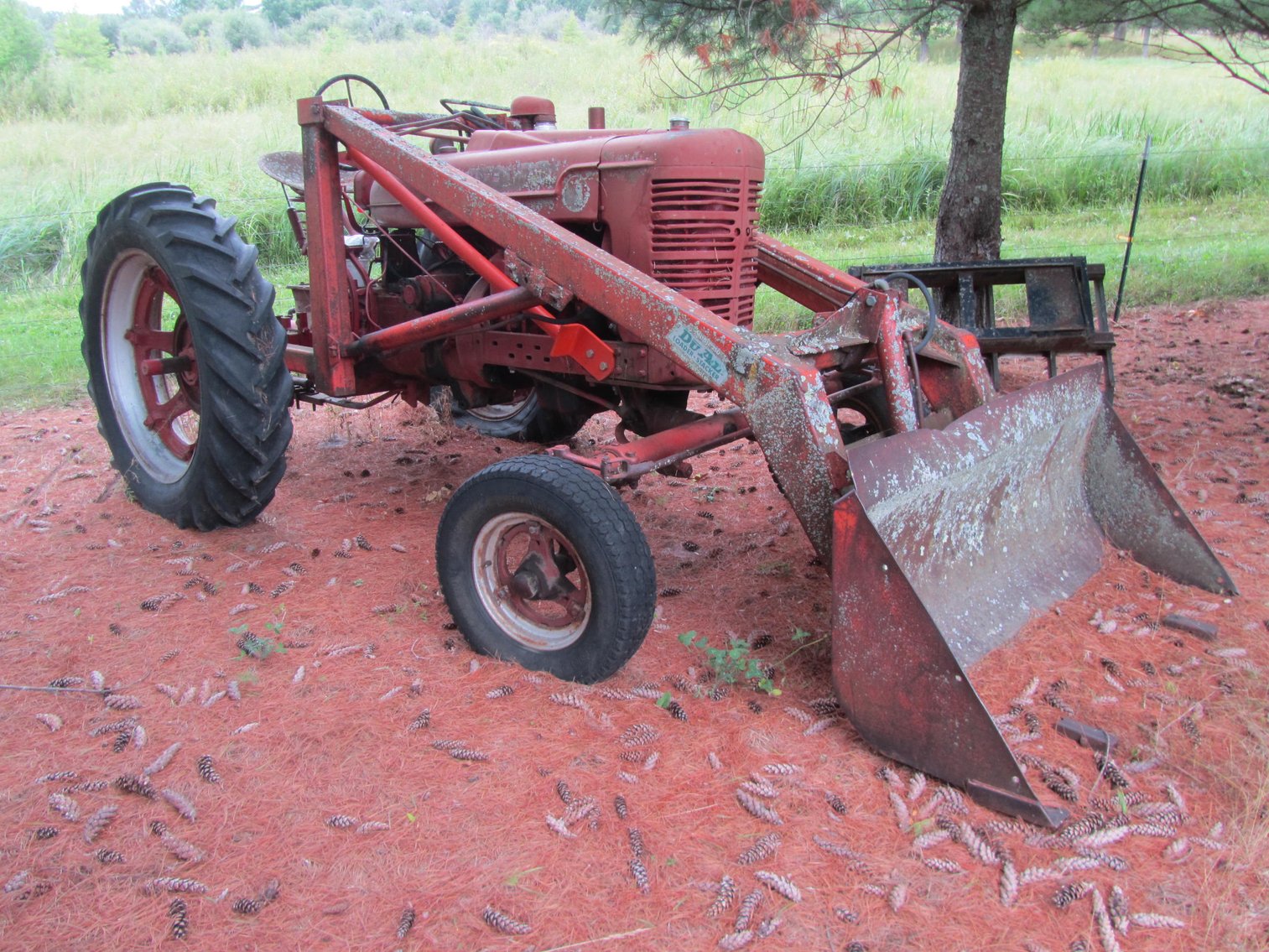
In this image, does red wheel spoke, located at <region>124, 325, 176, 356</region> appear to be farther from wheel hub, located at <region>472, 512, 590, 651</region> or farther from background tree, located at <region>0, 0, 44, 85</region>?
background tree, located at <region>0, 0, 44, 85</region>

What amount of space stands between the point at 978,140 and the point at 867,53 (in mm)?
1139

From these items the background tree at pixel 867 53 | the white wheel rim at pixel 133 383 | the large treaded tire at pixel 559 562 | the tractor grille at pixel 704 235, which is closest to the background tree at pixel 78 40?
the background tree at pixel 867 53

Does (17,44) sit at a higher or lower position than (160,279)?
higher

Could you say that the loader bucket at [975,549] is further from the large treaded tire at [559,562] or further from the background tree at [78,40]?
the background tree at [78,40]

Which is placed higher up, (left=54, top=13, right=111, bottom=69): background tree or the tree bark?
(left=54, top=13, right=111, bottom=69): background tree

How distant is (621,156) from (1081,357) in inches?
196

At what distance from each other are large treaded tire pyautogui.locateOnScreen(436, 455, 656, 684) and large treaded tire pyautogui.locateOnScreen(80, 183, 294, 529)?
1135 mm

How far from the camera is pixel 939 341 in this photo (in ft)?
10.8

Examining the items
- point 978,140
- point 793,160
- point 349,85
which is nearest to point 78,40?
point 793,160

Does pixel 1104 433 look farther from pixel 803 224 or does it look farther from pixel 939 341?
pixel 803 224

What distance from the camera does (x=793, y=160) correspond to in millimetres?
13539

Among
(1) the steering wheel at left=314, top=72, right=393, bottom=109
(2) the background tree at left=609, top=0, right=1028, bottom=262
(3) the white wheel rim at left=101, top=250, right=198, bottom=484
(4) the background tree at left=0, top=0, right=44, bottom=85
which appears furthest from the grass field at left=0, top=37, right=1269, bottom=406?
(3) the white wheel rim at left=101, top=250, right=198, bottom=484

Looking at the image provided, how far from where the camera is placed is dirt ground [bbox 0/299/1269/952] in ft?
6.57

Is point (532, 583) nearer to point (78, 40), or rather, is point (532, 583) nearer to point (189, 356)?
point (189, 356)
